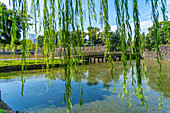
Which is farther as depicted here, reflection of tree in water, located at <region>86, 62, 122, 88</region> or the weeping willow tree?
reflection of tree in water, located at <region>86, 62, 122, 88</region>

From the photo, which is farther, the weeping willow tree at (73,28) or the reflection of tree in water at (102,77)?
the reflection of tree in water at (102,77)

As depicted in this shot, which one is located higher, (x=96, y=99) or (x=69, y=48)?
(x=69, y=48)

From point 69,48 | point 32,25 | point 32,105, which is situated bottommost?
point 32,105

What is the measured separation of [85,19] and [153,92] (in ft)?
14.5

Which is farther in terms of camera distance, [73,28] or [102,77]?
[102,77]

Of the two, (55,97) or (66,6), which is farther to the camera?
(55,97)

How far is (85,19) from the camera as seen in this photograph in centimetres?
78

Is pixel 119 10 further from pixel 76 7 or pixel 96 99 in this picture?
pixel 96 99

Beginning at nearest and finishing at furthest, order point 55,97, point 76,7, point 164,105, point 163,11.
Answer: point 163,11
point 76,7
point 164,105
point 55,97

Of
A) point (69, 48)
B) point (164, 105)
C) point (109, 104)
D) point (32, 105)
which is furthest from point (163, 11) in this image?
point (32, 105)

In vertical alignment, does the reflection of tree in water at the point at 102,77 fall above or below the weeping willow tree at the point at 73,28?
below

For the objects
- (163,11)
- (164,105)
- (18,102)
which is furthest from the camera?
(18,102)

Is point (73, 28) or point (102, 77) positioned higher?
point (73, 28)

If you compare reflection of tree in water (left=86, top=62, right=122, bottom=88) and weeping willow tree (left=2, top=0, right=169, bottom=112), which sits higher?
weeping willow tree (left=2, top=0, right=169, bottom=112)
